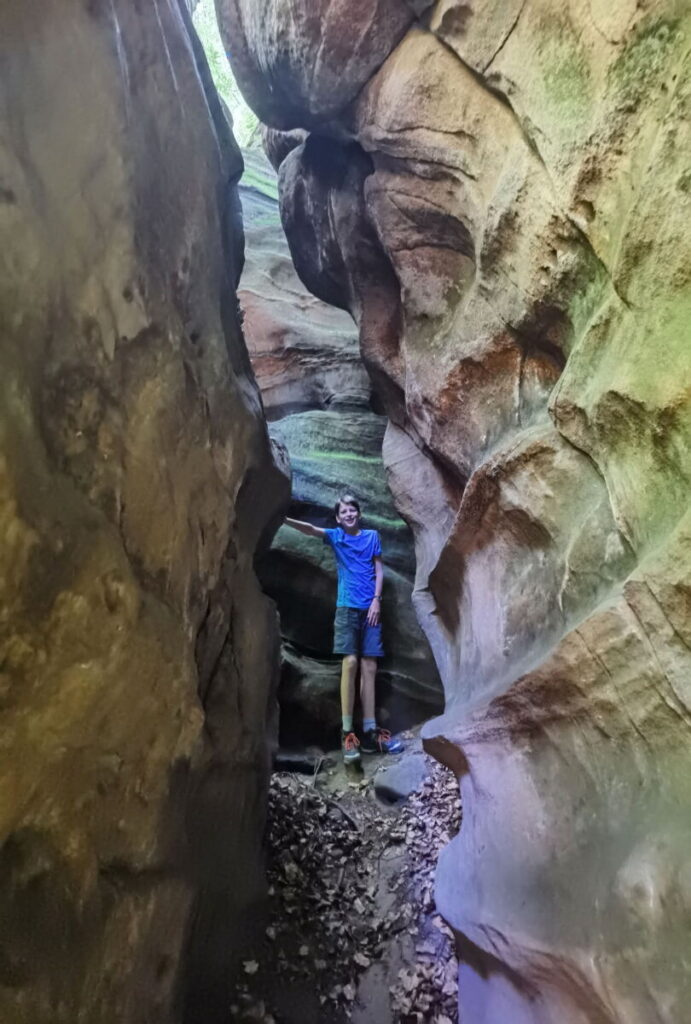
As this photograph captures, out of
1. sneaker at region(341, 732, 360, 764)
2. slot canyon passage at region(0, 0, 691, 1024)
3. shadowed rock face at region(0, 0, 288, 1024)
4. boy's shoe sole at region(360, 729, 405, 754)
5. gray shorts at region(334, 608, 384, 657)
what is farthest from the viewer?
gray shorts at region(334, 608, 384, 657)

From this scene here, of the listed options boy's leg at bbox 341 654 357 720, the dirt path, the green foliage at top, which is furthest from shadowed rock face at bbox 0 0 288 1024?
the green foliage at top

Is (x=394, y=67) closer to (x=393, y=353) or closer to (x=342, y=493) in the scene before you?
(x=393, y=353)

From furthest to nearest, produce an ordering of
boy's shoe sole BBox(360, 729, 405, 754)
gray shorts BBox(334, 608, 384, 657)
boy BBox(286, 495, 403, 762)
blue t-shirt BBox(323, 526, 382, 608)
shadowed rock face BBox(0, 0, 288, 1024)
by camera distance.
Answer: blue t-shirt BBox(323, 526, 382, 608) < gray shorts BBox(334, 608, 384, 657) < boy BBox(286, 495, 403, 762) < boy's shoe sole BBox(360, 729, 405, 754) < shadowed rock face BBox(0, 0, 288, 1024)

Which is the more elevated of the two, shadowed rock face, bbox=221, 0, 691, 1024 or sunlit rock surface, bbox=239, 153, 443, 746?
shadowed rock face, bbox=221, 0, 691, 1024

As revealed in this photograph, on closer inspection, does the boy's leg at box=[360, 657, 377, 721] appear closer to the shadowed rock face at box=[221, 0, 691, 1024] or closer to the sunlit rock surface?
the sunlit rock surface

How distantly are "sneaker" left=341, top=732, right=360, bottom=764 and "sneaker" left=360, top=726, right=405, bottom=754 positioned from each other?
0.29m

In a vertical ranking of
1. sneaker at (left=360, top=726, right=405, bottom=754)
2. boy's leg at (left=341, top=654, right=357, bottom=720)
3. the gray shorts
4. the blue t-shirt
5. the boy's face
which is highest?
the boy's face

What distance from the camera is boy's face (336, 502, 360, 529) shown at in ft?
28.1

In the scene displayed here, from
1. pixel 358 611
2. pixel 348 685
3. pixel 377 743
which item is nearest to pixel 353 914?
pixel 377 743

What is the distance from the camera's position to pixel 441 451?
247 inches

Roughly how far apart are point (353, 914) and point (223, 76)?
16.1m

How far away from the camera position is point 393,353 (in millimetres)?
7633

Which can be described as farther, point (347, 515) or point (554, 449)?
point (347, 515)

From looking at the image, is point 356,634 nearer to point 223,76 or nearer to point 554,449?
point 554,449
